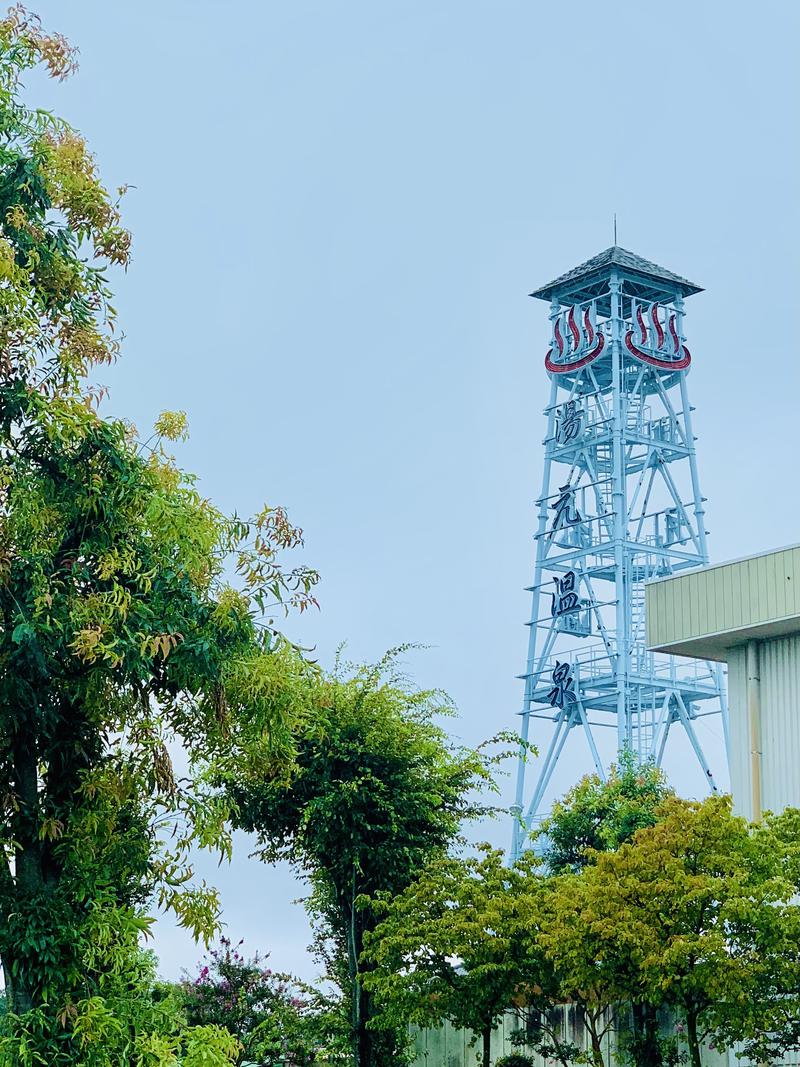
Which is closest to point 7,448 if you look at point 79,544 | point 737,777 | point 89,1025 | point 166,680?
point 79,544

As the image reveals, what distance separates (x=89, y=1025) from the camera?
15.5 metres

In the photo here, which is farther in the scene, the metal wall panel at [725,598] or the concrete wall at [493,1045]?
the concrete wall at [493,1045]

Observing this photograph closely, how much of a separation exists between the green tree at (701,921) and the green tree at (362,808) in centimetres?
682

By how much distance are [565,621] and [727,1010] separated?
35.3m

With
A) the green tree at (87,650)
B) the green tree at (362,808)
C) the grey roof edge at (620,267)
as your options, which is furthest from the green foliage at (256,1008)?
the grey roof edge at (620,267)

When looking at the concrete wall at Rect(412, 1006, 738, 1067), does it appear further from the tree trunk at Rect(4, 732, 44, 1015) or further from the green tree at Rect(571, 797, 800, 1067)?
the tree trunk at Rect(4, 732, 44, 1015)

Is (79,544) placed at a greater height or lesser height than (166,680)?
greater

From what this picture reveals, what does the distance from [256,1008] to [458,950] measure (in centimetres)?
642

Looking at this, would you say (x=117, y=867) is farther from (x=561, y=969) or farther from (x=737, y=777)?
(x=737, y=777)

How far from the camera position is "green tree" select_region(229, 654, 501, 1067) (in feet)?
92.6

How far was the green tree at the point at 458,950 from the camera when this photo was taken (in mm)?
23828

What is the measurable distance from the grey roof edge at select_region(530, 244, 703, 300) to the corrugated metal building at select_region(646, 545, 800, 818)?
3114cm

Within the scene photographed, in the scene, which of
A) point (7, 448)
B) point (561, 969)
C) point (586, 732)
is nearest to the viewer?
point (7, 448)

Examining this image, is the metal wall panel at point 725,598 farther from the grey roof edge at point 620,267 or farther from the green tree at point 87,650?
the grey roof edge at point 620,267
